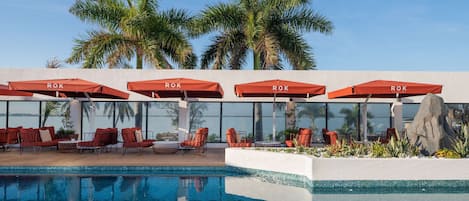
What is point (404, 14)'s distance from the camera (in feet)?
73.5

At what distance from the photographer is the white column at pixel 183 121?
1571cm

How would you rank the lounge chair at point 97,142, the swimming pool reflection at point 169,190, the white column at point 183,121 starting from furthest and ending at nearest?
the white column at point 183,121 < the lounge chair at point 97,142 < the swimming pool reflection at point 169,190

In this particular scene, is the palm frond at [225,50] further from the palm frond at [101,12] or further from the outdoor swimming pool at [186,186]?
the outdoor swimming pool at [186,186]

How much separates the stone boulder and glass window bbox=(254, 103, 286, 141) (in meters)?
6.25

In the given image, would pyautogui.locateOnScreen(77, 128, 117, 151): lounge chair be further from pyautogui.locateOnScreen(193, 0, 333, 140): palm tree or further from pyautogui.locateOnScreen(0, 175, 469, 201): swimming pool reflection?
pyautogui.locateOnScreen(193, 0, 333, 140): palm tree

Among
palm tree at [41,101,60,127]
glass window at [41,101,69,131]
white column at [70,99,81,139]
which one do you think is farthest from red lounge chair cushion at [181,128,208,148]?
palm tree at [41,101,60,127]

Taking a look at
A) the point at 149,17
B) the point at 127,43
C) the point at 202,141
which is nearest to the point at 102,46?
the point at 127,43

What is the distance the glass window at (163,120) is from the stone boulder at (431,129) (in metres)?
9.13

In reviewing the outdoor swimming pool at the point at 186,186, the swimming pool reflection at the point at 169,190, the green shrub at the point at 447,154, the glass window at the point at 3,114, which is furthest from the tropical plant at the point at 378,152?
the glass window at the point at 3,114

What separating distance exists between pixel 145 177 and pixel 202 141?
3246 millimetres

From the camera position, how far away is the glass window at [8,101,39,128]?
56.0 feet

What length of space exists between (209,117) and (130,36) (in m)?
6.48

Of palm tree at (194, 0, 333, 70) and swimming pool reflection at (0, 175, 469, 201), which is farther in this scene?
palm tree at (194, 0, 333, 70)

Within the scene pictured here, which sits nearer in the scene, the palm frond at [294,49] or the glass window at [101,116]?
the glass window at [101,116]
